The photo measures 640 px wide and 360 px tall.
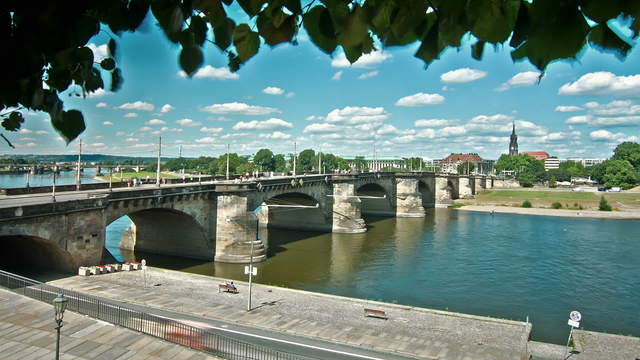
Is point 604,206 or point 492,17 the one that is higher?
point 492,17

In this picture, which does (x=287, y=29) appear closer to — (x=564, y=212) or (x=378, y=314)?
(x=378, y=314)

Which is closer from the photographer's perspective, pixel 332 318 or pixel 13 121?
pixel 13 121

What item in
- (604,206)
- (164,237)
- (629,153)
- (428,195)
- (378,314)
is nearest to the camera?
(378,314)

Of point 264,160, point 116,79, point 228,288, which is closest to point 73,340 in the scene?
point 228,288

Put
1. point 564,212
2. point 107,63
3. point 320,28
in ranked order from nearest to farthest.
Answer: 1. point 320,28
2. point 107,63
3. point 564,212

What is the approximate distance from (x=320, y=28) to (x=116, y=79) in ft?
5.17

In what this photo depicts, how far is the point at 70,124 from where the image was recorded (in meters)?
2.22

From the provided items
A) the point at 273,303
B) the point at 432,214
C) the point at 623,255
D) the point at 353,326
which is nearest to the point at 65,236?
the point at 273,303

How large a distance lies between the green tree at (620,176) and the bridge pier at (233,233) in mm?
113955

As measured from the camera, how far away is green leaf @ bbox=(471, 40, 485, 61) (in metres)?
2.46

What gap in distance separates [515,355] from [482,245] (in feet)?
105

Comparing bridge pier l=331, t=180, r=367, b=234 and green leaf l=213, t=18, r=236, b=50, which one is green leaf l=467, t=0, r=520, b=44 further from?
bridge pier l=331, t=180, r=367, b=234

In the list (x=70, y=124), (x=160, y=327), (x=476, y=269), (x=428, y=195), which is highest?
(x=70, y=124)

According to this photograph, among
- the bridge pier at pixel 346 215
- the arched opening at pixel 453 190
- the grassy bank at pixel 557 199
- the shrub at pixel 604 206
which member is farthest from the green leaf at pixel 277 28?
the arched opening at pixel 453 190
